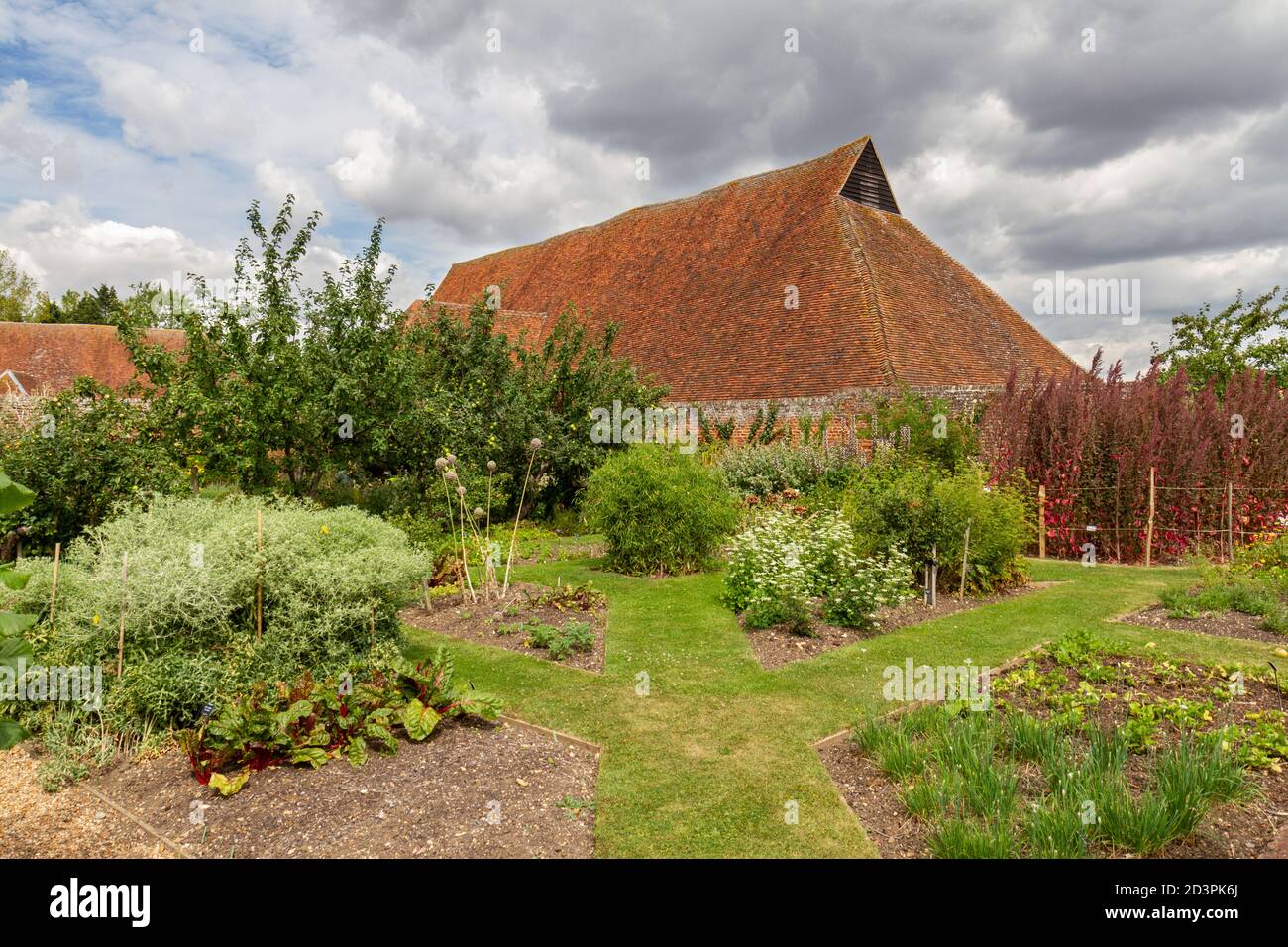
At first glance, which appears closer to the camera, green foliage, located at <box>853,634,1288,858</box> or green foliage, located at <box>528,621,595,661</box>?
green foliage, located at <box>853,634,1288,858</box>

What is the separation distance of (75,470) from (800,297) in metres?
18.9

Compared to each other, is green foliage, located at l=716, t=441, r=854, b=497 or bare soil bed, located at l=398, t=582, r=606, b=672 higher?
green foliage, located at l=716, t=441, r=854, b=497

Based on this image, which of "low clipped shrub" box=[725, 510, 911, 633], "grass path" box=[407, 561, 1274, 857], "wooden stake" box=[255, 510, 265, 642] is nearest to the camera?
"grass path" box=[407, 561, 1274, 857]

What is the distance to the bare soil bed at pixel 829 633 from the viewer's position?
25.8 ft

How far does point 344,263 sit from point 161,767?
30.4 ft

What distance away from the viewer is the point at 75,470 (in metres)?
7.95

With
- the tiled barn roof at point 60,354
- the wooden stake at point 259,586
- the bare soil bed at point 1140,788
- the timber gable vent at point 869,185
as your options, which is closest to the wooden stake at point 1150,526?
the bare soil bed at point 1140,788

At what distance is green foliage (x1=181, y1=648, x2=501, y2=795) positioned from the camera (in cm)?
493

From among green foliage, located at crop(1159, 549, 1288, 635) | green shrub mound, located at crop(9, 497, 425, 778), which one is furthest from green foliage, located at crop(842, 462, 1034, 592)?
green shrub mound, located at crop(9, 497, 425, 778)

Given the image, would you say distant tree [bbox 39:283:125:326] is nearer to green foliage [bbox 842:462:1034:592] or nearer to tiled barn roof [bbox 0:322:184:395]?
tiled barn roof [bbox 0:322:184:395]

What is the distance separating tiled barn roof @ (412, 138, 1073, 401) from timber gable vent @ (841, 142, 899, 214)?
0.17ft

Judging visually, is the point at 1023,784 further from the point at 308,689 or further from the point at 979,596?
the point at 979,596

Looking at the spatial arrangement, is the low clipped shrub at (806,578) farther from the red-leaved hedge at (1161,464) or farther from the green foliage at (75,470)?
the green foliage at (75,470)

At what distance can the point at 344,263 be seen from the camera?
41.3 ft
